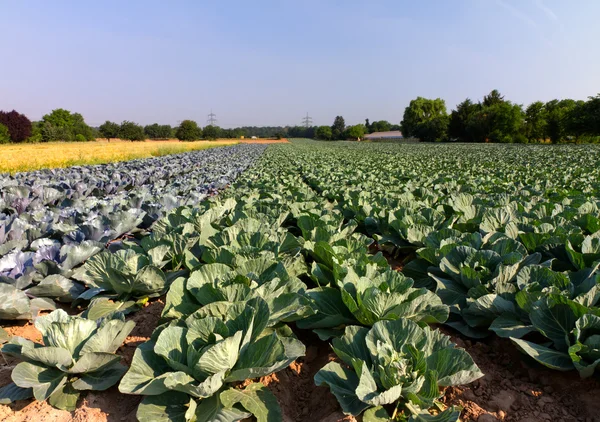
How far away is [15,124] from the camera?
65.0 metres

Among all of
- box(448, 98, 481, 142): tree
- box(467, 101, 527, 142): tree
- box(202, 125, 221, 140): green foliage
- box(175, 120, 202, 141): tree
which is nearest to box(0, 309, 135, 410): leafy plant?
box(467, 101, 527, 142): tree

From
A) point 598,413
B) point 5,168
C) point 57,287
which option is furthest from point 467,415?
point 5,168

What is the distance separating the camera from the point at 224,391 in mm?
1609

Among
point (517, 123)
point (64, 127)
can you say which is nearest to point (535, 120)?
point (517, 123)

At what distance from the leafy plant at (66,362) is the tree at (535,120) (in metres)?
67.5

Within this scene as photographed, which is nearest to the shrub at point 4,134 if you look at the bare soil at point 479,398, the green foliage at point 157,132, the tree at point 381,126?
the green foliage at point 157,132

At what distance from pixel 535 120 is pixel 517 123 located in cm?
501

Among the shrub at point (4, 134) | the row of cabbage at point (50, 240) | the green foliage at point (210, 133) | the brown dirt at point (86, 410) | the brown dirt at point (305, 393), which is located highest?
the green foliage at point (210, 133)

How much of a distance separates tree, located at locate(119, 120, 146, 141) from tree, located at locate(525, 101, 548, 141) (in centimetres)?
7749

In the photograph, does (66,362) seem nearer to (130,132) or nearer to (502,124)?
(502,124)

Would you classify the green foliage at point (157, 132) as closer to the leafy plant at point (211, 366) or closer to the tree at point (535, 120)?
the tree at point (535, 120)

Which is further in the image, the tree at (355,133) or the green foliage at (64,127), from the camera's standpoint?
the tree at (355,133)

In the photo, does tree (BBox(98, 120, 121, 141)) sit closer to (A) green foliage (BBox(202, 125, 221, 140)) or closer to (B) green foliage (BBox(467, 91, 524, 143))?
(A) green foliage (BBox(202, 125, 221, 140))

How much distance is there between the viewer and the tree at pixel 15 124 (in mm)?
65000
